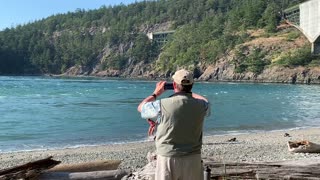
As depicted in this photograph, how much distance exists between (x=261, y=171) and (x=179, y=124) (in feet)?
11.6

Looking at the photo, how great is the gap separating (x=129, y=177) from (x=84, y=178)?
35.2 inches

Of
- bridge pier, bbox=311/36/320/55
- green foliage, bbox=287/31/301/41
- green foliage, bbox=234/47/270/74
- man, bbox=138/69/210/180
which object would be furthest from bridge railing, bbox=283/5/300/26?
man, bbox=138/69/210/180

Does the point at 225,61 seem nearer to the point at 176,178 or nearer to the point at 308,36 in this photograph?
the point at 308,36

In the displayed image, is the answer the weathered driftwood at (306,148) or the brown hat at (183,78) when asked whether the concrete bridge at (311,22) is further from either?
the brown hat at (183,78)

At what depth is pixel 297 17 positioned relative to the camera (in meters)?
150

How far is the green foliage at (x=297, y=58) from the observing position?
393 feet

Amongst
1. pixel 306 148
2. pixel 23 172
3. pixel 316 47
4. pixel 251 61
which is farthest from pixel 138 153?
pixel 316 47

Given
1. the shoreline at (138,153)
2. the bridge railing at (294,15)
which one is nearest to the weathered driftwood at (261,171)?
the shoreline at (138,153)

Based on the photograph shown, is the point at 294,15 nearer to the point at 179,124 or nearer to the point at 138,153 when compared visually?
the point at 138,153

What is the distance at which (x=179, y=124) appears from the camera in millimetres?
5625

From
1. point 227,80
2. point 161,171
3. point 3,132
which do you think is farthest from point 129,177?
point 227,80

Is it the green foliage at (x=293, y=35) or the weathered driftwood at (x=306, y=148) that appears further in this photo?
the green foliage at (x=293, y=35)

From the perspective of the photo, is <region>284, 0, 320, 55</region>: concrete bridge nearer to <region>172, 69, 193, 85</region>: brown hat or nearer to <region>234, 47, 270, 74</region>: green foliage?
<region>234, 47, 270, 74</region>: green foliage

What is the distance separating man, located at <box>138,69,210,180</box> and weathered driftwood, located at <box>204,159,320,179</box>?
3.07 metres
